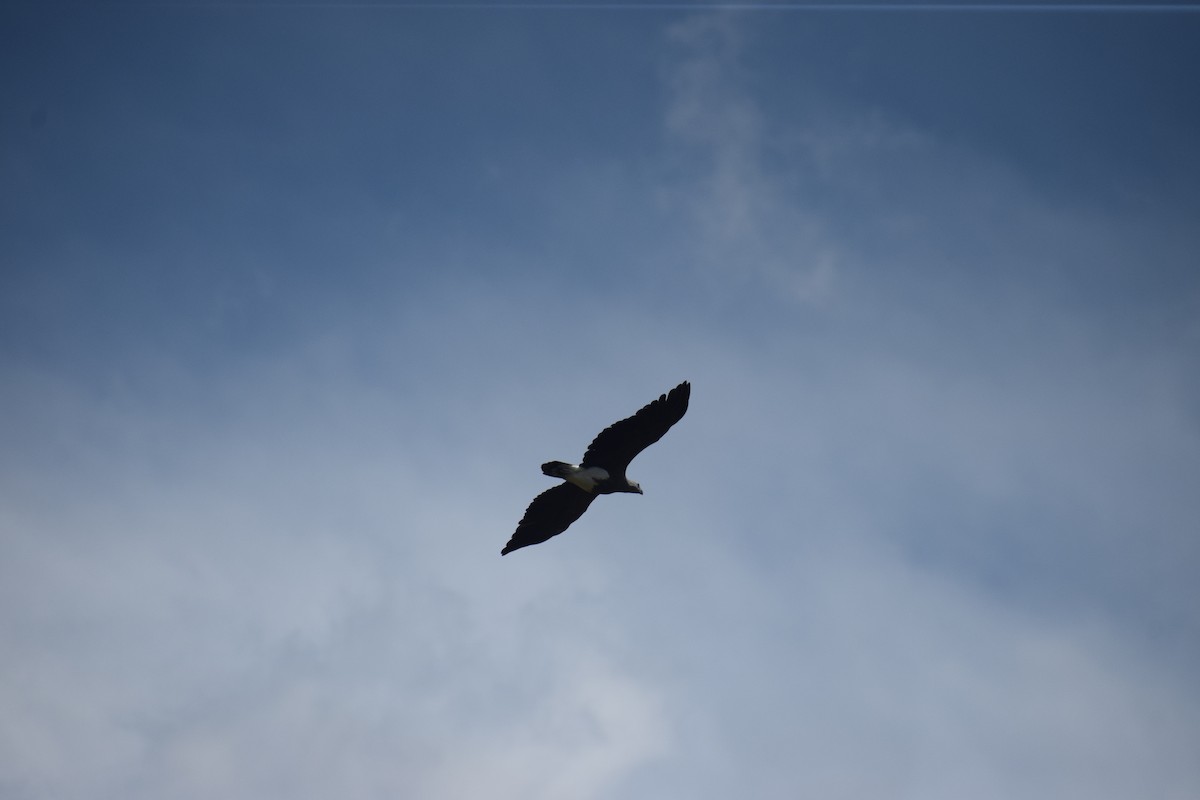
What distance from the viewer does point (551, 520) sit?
22.0m

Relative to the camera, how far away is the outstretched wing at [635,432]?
65.2 ft

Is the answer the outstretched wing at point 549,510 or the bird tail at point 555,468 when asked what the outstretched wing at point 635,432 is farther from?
the outstretched wing at point 549,510

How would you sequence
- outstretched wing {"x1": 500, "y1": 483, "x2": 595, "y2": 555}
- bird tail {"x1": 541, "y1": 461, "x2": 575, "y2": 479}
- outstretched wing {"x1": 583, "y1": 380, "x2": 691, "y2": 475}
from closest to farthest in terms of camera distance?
outstretched wing {"x1": 583, "y1": 380, "x2": 691, "y2": 475} < bird tail {"x1": 541, "y1": 461, "x2": 575, "y2": 479} < outstretched wing {"x1": 500, "y1": 483, "x2": 595, "y2": 555}

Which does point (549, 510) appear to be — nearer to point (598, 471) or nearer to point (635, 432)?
point (598, 471)

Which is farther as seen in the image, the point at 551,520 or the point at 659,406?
the point at 551,520

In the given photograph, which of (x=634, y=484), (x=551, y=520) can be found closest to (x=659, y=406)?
(x=634, y=484)

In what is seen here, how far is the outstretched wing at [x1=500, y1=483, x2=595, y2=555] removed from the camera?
21.8m

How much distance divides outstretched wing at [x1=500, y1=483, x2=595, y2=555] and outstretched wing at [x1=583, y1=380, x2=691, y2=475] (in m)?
1.20

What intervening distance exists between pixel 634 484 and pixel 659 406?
3.30m

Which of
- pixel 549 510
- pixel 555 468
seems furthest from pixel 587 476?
pixel 549 510

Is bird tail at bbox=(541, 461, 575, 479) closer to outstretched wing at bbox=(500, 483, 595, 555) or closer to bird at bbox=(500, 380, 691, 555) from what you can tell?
bird at bbox=(500, 380, 691, 555)

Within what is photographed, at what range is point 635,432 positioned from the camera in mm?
20562

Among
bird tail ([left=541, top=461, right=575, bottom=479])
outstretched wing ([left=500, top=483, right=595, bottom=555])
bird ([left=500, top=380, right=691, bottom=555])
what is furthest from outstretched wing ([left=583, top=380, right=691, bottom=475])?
outstretched wing ([left=500, top=483, right=595, bottom=555])

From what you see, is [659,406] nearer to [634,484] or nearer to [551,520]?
[634,484]
